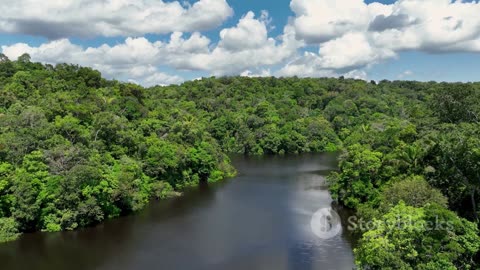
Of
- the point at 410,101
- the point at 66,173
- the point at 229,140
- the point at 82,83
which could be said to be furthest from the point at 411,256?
the point at 410,101

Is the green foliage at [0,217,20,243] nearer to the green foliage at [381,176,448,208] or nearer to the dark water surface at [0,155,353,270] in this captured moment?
the dark water surface at [0,155,353,270]

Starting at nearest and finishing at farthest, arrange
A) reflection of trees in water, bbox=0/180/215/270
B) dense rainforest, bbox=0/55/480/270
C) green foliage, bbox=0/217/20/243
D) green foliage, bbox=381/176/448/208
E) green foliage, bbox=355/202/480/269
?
green foliage, bbox=355/202/480/269 → dense rainforest, bbox=0/55/480/270 → green foliage, bbox=381/176/448/208 → reflection of trees in water, bbox=0/180/215/270 → green foliage, bbox=0/217/20/243

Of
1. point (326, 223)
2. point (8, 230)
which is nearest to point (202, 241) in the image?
point (326, 223)

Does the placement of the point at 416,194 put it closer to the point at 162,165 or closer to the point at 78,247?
the point at 78,247

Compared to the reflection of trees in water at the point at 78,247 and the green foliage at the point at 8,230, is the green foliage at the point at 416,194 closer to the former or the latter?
the reflection of trees in water at the point at 78,247

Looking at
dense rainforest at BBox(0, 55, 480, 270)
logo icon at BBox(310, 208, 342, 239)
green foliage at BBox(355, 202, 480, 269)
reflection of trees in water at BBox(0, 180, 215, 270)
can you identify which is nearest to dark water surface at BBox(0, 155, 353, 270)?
reflection of trees in water at BBox(0, 180, 215, 270)


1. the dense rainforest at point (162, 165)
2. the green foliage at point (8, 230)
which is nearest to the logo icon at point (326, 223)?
the dense rainforest at point (162, 165)
